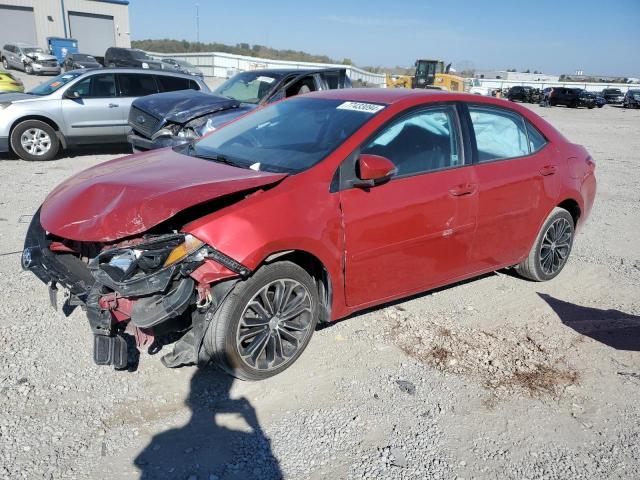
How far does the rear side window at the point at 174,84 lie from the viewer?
10617 mm

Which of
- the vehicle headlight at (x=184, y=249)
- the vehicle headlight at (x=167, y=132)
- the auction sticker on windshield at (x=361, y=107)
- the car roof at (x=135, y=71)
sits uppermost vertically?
the auction sticker on windshield at (x=361, y=107)

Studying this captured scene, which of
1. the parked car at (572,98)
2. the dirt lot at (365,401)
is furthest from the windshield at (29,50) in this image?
the parked car at (572,98)

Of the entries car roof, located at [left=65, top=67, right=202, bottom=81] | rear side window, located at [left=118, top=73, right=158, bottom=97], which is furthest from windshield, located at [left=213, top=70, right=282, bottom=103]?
rear side window, located at [left=118, top=73, right=158, bottom=97]

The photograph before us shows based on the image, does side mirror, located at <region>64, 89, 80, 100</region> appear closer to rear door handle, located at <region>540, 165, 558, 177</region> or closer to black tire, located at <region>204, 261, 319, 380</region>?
black tire, located at <region>204, 261, 319, 380</region>

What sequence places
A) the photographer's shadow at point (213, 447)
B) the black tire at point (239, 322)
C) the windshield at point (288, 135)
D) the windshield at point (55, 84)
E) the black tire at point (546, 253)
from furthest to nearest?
the windshield at point (55, 84) < the black tire at point (546, 253) < the windshield at point (288, 135) < the black tire at point (239, 322) < the photographer's shadow at point (213, 447)

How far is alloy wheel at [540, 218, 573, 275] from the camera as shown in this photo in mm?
4892

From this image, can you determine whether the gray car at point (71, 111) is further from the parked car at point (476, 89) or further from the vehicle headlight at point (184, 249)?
the parked car at point (476, 89)

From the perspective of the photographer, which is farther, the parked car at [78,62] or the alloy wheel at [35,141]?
the parked car at [78,62]

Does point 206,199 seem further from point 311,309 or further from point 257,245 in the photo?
point 311,309

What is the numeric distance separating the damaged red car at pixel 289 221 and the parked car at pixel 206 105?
141 inches

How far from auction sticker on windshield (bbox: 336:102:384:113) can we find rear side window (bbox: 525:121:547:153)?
1641 mm

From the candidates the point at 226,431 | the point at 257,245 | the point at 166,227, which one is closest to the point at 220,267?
the point at 257,245

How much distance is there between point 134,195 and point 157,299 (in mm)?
650

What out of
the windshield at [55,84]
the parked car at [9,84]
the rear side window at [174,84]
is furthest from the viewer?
the parked car at [9,84]
